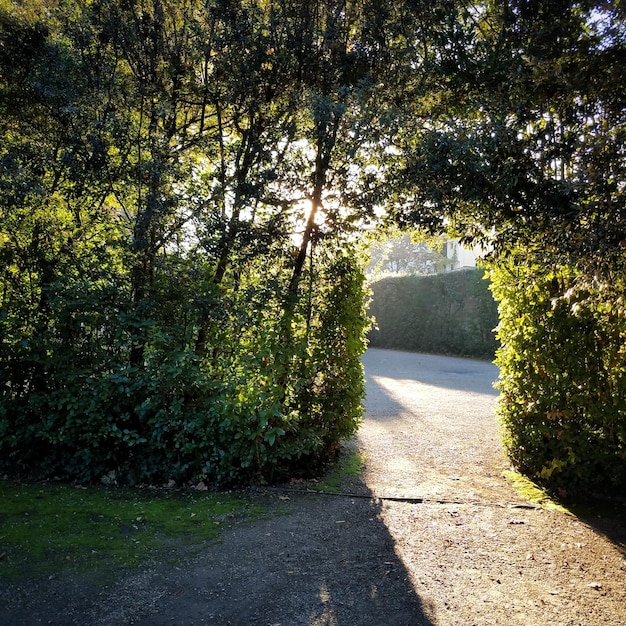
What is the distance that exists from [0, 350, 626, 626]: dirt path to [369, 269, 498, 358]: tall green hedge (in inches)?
514

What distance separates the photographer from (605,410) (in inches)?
187

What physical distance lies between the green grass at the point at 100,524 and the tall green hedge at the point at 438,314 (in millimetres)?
14161

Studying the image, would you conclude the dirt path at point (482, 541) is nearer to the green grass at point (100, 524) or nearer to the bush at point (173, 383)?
the bush at point (173, 383)

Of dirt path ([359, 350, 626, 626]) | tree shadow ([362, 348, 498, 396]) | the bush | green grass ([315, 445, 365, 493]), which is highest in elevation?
the bush

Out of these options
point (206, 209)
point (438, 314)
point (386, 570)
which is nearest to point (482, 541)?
point (386, 570)

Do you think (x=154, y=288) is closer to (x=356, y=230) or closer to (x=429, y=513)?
(x=356, y=230)

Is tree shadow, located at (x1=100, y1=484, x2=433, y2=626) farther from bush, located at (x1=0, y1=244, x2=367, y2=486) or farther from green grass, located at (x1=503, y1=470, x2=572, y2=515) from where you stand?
green grass, located at (x1=503, y1=470, x2=572, y2=515)

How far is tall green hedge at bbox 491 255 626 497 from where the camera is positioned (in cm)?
476

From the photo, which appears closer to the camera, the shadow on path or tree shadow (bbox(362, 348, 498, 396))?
the shadow on path

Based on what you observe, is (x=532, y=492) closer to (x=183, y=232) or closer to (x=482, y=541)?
(x=482, y=541)

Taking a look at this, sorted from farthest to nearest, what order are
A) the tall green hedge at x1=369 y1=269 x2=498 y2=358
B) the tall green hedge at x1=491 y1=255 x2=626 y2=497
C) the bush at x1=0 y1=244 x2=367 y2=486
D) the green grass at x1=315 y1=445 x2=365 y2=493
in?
the tall green hedge at x1=369 y1=269 x2=498 y2=358, the green grass at x1=315 y1=445 x2=365 y2=493, the bush at x1=0 y1=244 x2=367 y2=486, the tall green hedge at x1=491 y1=255 x2=626 y2=497

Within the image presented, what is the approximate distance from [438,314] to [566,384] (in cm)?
1508

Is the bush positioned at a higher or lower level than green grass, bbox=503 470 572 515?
higher

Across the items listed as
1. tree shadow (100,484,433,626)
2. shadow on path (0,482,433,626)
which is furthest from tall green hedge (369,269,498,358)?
shadow on path (0,482,433,626)
